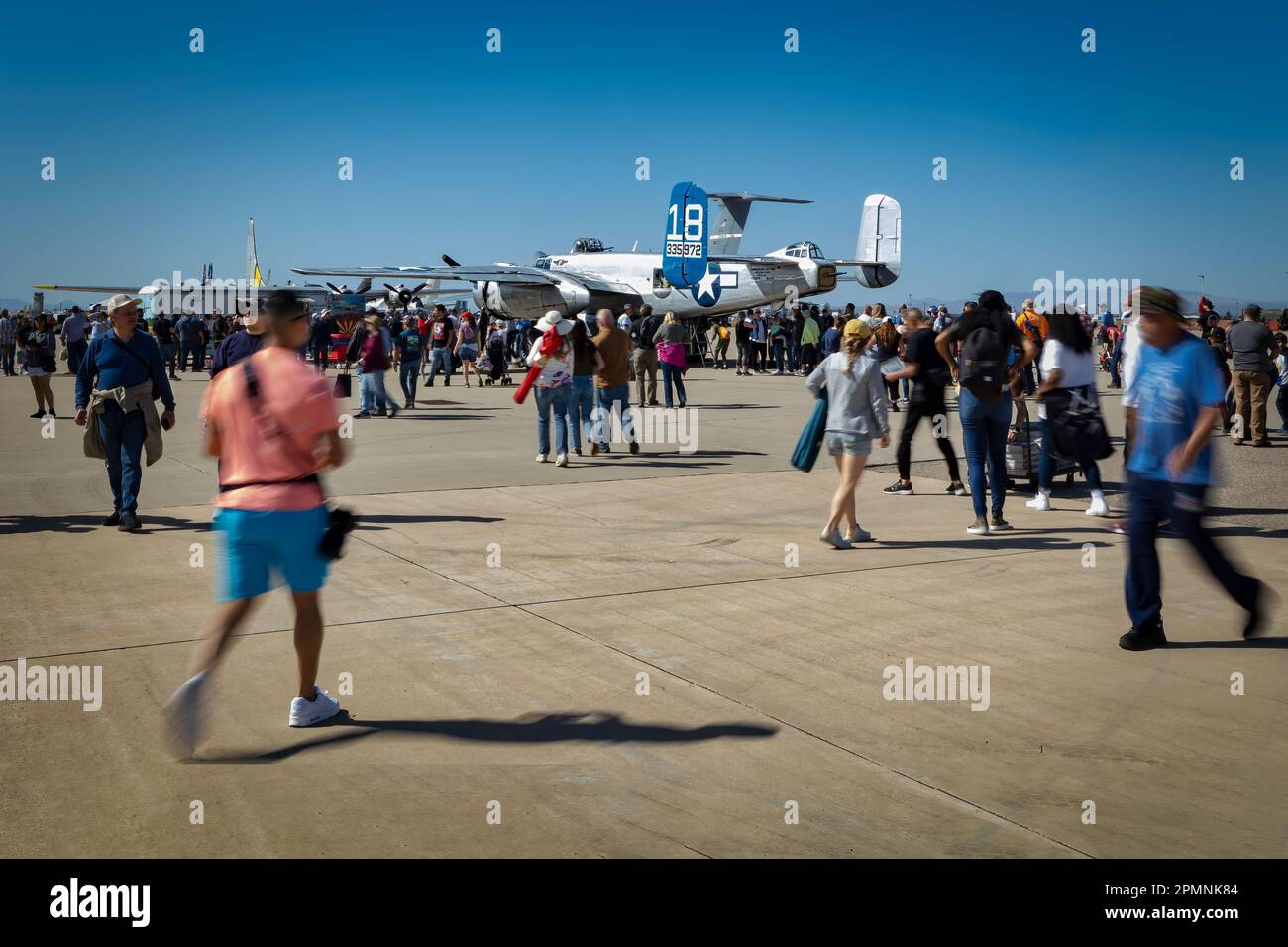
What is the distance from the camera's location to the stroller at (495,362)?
88.0ft

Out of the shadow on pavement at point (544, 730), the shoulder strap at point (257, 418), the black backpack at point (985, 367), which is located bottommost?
the shadow on pavement at point (544, 730)

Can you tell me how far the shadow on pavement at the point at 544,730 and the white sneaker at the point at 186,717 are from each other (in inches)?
16.3

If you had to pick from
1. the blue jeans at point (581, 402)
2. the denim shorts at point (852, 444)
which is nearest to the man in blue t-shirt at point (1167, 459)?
the denim shorts at point (852, 444)

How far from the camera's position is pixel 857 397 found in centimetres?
884

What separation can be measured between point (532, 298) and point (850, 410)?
95.5ft

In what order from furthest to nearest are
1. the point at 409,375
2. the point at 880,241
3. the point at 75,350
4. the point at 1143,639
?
the point at 880,241 < the point at 75,350 < the point at 409,375 < the point at 1143,639

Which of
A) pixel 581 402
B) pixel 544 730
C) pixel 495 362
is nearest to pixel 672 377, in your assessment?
pixel 581 402

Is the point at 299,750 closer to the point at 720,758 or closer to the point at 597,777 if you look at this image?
the point at 597,777

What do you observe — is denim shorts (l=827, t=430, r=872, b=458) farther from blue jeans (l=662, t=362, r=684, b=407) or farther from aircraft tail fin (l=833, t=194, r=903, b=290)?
aircraft tail fin (l=833, t=194, r=903, b=290)

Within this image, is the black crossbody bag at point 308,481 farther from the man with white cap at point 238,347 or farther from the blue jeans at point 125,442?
the man with white cap at point 238,347

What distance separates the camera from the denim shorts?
873 centimetres

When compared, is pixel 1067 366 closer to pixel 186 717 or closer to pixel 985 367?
pixel 985 367
